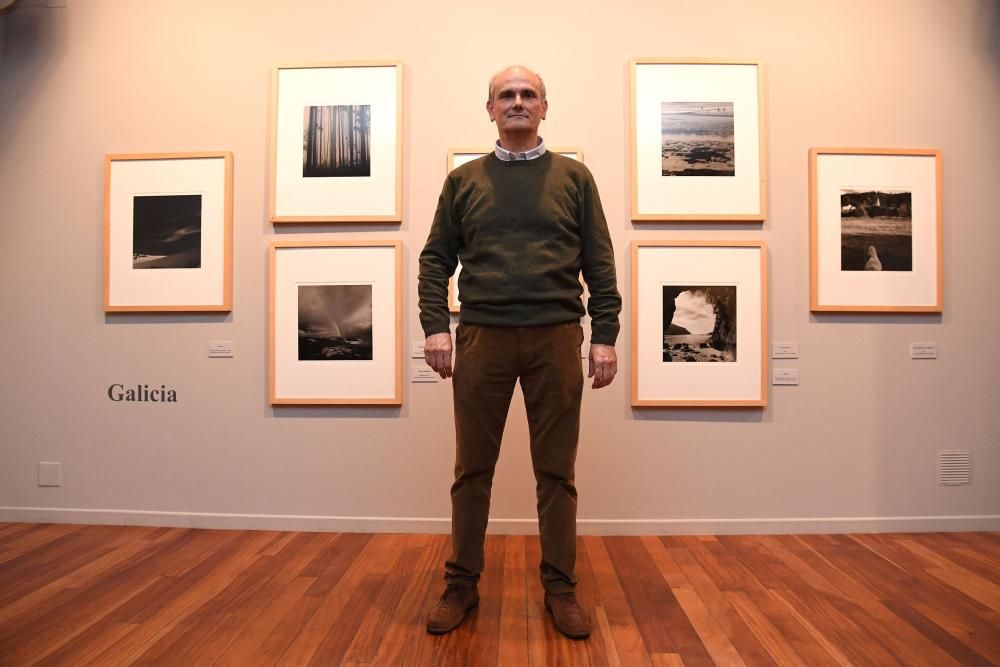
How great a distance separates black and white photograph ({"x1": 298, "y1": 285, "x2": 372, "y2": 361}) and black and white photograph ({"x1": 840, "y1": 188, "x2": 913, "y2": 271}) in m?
2.51

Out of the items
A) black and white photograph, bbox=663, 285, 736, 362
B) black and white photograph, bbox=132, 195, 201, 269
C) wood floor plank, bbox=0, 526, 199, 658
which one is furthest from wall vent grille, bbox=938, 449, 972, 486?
black and white photograph, bbox=132, 195, 201, 269

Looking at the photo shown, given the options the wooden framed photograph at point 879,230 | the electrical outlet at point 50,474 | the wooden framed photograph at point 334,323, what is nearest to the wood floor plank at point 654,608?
the wooden framed photograph at point 334,323

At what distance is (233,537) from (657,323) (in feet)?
7.90

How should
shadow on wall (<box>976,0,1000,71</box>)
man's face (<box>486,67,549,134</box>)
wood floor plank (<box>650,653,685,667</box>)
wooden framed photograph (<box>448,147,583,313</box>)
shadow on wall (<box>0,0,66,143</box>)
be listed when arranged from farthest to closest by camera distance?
shadow on wall (<box>0,0,66,143</box>) < shadow on wall (<box>976,0,1000,71</box>) < wooden framed photograph (<box>448,147,583,313</box>) < man's face (<box>486,67,549,134</box>) < wood floor plank (<box>650,653,685,667</box>)

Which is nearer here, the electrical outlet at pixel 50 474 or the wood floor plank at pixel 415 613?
the wood floor plank at pixel 415 613

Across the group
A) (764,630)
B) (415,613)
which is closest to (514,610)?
(415,613)

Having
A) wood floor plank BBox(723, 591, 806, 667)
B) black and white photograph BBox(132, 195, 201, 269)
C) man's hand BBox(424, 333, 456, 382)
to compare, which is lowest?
wood floor plank BBox(723, 591, 806, 667)

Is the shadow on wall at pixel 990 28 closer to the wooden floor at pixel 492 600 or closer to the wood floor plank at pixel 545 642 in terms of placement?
the wooden floor at pixel 492 600

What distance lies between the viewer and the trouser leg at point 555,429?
6.84 feet

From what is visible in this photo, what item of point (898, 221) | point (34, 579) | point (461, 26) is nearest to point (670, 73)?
point (461, 26)

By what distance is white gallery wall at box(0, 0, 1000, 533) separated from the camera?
10.3 ft

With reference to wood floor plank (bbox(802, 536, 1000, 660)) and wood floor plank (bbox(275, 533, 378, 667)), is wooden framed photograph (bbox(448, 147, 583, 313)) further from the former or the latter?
wood floor plank (bbox(802, 536, 1000, 660))

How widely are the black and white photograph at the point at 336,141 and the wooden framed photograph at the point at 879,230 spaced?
2.32 meters

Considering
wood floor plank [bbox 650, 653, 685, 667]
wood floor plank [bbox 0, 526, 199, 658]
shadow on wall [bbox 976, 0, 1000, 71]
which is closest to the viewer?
wood floor plank [bbox 650, 653, 685, 667]
